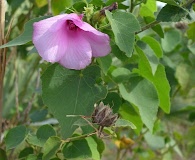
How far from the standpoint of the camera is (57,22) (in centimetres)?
74

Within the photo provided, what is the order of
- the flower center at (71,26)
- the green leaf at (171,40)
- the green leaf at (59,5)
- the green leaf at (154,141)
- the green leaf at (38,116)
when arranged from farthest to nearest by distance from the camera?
the green leaf at (154,141) → the green leaf at (171,40) → the green leaf at (38,116) → the green leaf at (59,5) → the flower center at (71,26)

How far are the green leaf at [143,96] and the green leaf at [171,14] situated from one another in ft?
0.55

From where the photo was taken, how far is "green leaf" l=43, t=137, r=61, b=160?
0.80 meters

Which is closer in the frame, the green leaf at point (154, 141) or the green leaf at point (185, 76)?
the green leaf at point (185, 76)

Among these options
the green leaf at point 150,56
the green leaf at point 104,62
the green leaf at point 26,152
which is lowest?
the green leaf at point 26,152

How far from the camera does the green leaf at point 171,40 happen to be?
4.48 ft

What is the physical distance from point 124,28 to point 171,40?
2.22 ft

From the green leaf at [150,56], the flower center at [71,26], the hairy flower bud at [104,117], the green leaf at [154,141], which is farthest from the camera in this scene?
the green leaf at [154,141]

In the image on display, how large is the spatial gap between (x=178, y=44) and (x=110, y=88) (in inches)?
23.0

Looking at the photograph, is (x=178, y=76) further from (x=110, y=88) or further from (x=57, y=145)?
(x=57, y=145)

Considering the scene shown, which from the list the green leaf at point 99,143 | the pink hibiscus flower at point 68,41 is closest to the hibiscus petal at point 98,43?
the pink hibiscus flower at point 68,41

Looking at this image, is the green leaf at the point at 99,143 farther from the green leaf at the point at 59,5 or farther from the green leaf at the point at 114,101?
the green leaf at the point at 59,5

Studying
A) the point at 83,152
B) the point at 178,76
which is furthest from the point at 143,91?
the point at 178,76

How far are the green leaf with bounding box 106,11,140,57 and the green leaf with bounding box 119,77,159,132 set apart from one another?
18 centimetres
